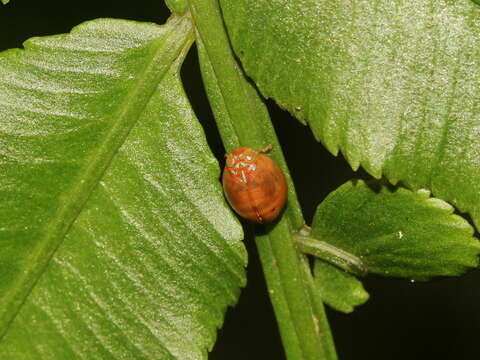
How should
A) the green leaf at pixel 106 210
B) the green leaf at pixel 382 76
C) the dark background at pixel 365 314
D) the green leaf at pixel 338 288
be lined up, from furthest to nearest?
the dark background at pixel 365 314, the green leaf at pixel 338 288, the green leaf at pixel 106 210, the green leaf at pixel 382 76

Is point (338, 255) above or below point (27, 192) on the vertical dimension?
below

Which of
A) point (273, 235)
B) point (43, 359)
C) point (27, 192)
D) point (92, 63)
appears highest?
point (92, 63)

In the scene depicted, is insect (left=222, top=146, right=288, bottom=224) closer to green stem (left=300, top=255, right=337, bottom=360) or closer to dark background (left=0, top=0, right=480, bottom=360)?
green stem (left=300, top=255, right=337, bottom=360)

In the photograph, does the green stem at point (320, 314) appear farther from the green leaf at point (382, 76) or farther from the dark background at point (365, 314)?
the dark background at point (365, 314)

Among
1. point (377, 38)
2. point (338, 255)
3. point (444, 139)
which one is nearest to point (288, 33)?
point (377, 38)

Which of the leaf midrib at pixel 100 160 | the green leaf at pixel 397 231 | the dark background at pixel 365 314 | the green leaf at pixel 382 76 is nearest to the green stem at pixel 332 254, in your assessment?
the green leaf at pixel 397 231

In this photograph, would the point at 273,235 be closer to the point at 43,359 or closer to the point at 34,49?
the point at 43,359
